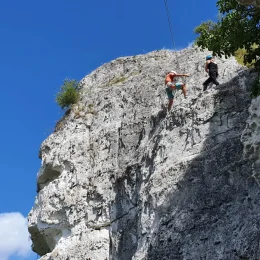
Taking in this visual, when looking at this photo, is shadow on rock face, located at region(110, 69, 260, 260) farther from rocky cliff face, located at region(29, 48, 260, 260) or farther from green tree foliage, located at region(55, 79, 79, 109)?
green tree foliage, located at region(55, 79, 79, 109)

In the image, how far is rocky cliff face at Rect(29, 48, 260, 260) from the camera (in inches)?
434

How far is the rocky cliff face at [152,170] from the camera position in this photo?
11016 mm

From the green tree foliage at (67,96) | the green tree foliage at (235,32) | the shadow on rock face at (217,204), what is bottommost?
the shadow on rock face at (217,204)

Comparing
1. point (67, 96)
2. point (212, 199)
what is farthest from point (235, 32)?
point (67, 96)

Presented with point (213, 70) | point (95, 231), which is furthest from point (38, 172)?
point (213, 70)

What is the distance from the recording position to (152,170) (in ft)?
46.7

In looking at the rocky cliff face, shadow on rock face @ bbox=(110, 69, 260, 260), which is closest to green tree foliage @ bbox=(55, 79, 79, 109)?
the rocky cliff face

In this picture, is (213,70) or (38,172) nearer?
(213,70)

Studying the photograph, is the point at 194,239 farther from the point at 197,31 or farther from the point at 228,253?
the point at 197,31

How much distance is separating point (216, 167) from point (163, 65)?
889 cm

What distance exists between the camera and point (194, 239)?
36.5 feet

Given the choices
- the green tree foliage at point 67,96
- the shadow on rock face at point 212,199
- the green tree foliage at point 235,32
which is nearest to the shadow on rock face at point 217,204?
the shadow on rock face at point 212,199

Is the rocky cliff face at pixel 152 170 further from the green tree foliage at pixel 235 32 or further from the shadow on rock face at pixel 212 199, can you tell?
the green tree foliage at pixel 235 32

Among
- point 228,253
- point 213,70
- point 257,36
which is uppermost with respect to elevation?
point 213,70
